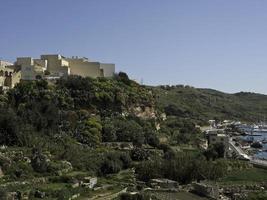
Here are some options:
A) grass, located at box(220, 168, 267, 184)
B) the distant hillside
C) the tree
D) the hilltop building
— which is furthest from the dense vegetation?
the distant hillside

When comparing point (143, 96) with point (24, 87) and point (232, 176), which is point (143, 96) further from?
point (232, 176)

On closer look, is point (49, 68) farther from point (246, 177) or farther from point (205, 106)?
point (205, 106)

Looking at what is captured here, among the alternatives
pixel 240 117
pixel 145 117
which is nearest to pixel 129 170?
pixel 145 117

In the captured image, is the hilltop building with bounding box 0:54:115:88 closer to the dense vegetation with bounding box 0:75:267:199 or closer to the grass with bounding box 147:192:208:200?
the dense vegetation with bounding box 0:75:267:199

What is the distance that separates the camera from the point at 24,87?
2190 inches

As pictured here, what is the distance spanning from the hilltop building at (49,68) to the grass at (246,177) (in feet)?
79.9

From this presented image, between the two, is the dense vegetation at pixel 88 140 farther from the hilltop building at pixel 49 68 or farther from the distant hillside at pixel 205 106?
the distant hillside at pixel 205 106

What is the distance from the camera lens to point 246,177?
46281 mm

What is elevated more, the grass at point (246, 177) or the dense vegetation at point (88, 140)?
the dense vegetation at point (88, 140)

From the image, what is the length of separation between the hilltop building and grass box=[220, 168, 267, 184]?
79.9 feet

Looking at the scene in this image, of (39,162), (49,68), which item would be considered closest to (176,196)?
(39,162)

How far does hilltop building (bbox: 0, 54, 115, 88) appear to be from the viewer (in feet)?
198

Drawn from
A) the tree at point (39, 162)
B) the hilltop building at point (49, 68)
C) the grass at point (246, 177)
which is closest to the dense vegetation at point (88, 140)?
the tree at point (39, 162)

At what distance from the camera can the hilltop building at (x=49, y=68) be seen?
60.3 m
